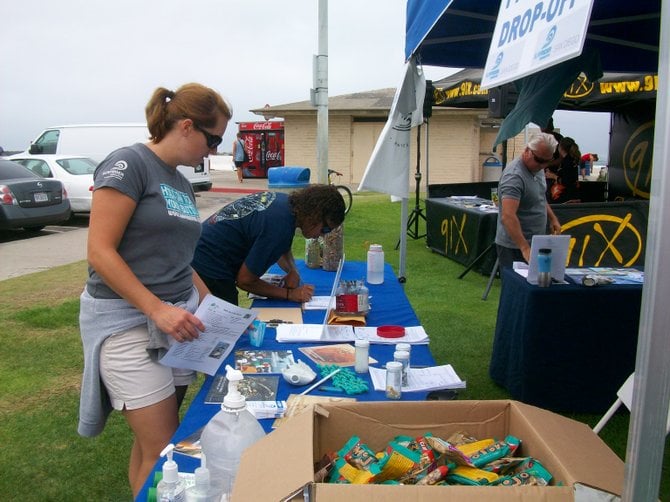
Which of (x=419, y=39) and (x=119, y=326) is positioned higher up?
(x=419, y=39)

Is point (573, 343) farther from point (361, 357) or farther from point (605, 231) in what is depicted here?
point (605, 231)

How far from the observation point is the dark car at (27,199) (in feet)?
29.9

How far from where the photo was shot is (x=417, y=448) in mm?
1348

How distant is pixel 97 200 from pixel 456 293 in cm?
506

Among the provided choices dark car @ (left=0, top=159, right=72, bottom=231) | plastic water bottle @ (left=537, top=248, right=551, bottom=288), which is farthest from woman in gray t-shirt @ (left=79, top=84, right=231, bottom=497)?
dark car @ (left=0, top=159, right=72, bottom=231)

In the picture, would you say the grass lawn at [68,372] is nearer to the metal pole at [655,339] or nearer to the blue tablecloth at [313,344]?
the blue tablecloth at [313,344]

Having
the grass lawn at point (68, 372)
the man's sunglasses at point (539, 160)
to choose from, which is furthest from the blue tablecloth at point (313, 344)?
the man's sunglasses at point (539, 160)

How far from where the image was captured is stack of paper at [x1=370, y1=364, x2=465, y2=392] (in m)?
2.05

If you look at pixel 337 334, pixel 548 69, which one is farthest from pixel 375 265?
pixel 548 69

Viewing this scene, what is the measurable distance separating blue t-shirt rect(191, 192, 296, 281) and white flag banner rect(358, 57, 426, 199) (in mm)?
1382

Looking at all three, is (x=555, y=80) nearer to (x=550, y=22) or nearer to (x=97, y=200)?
(x=550, y=22)

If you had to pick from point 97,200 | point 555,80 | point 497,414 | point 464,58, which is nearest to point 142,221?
point 97,200

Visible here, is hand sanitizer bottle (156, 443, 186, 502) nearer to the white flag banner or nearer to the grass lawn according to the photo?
the grass lawn

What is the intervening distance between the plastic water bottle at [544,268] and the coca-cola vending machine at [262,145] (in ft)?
63.9
